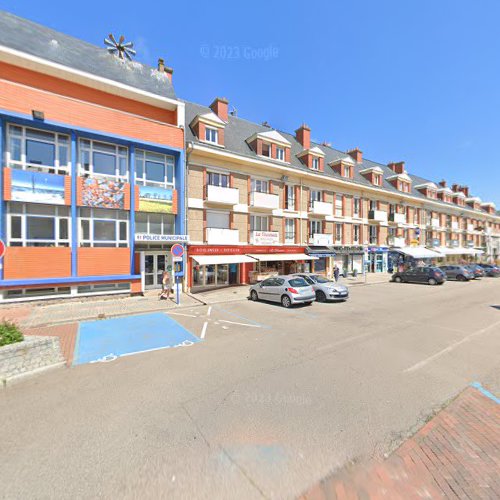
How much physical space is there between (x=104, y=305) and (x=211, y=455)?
10.9 meters

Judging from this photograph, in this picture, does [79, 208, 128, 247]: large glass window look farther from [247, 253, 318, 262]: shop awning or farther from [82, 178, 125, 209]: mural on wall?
[247, 253, 318, 262]: shop awning

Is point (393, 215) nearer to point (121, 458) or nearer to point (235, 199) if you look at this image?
point (235, 199)

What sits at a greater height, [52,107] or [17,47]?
[17,47]

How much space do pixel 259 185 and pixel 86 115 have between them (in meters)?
11.5

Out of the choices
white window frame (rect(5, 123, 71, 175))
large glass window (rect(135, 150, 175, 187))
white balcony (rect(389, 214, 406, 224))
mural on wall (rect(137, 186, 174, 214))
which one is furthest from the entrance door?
white balcony (rect(389, 214, 406, 224))

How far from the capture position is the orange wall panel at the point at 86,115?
449 inches

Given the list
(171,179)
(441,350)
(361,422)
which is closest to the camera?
(361,422)

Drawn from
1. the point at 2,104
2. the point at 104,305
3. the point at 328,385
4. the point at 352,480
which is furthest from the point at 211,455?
the point at 2,104

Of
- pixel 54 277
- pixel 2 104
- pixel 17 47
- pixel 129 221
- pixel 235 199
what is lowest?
pixel 54 277

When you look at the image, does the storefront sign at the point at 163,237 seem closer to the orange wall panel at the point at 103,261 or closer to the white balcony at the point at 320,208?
the orange wall panel at the point at 103,261

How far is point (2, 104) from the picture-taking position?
1116 centimetres

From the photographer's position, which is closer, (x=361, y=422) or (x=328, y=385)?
(x=361, y=422)

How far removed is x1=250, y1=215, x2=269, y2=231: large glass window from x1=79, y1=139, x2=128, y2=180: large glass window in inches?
354

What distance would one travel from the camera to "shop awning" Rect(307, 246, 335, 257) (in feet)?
70.2
